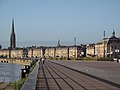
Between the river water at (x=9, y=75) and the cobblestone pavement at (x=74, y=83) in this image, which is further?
the river water at (x=9, y=75)

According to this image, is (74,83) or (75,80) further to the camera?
(75,80)

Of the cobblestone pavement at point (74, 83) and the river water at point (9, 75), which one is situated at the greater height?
the cobblestone pavement at point (74, 83)

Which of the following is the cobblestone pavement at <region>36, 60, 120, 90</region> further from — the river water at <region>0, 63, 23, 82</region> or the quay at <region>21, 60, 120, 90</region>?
the river water at <region>0, 63, 23, 82</region>

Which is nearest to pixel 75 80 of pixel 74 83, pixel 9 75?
pixel 74 83

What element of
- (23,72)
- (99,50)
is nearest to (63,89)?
(23,72)

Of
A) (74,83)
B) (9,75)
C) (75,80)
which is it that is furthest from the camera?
(9,75)

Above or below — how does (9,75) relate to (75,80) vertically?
below

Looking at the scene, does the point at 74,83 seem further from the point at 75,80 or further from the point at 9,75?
the point at 9,75

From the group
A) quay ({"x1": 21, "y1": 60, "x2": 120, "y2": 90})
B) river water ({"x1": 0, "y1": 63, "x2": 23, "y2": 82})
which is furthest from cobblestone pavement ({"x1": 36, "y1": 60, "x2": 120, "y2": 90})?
river water ({"x1": 0, "y1": 63, "x2": 23, "y2": 82})

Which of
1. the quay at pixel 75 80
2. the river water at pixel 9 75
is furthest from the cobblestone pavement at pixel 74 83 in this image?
the river water at pixel 9 75

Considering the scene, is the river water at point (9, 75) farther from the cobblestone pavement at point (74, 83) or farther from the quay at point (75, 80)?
the cobblestone pavement at point (74, 83)

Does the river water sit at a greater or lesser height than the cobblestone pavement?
lesser

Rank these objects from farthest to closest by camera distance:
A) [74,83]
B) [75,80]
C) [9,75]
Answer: [9,75] < [75,80] < [74,83]

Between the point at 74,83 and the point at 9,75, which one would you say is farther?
the point at 9,75
